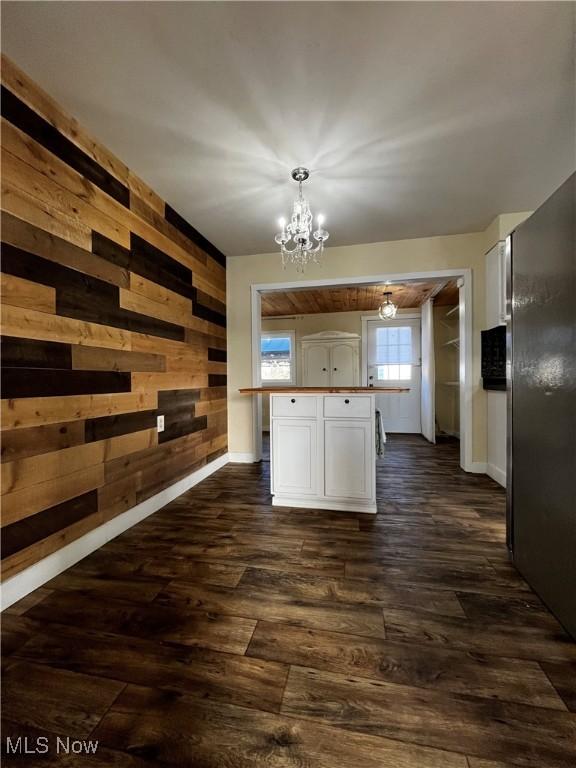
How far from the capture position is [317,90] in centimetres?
157

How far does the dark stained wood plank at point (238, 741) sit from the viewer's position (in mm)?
803

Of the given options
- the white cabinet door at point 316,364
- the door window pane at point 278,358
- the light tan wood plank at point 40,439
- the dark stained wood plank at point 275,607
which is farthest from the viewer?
the door window pane at point 278,358

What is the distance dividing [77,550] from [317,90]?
9.02 ft

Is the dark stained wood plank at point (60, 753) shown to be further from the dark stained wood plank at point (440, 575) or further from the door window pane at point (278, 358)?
the door window pane at point (278, 358)

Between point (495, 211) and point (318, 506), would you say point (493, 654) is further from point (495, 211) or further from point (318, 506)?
point (495, 211)

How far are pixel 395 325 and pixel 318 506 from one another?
14.1ft

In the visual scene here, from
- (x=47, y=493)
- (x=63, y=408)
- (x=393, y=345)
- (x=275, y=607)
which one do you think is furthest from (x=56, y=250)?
(x=393, y=345)

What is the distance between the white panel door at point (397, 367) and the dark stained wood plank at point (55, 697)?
5.19 m

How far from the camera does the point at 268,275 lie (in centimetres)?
368

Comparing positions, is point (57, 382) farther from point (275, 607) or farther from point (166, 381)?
point (275, 607)

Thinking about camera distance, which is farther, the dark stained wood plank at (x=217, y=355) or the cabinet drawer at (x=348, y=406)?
the dark stained wood plank at (x=217, y=355)

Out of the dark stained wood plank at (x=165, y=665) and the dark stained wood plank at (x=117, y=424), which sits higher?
the dark stained wood plank at (x=117, y=424)

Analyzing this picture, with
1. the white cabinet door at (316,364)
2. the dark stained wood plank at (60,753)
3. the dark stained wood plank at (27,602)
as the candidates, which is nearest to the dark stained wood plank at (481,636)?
the dark stained wood plank at (60,753)

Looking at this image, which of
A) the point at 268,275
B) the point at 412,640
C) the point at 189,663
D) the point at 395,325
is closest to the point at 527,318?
the point at 412,640
